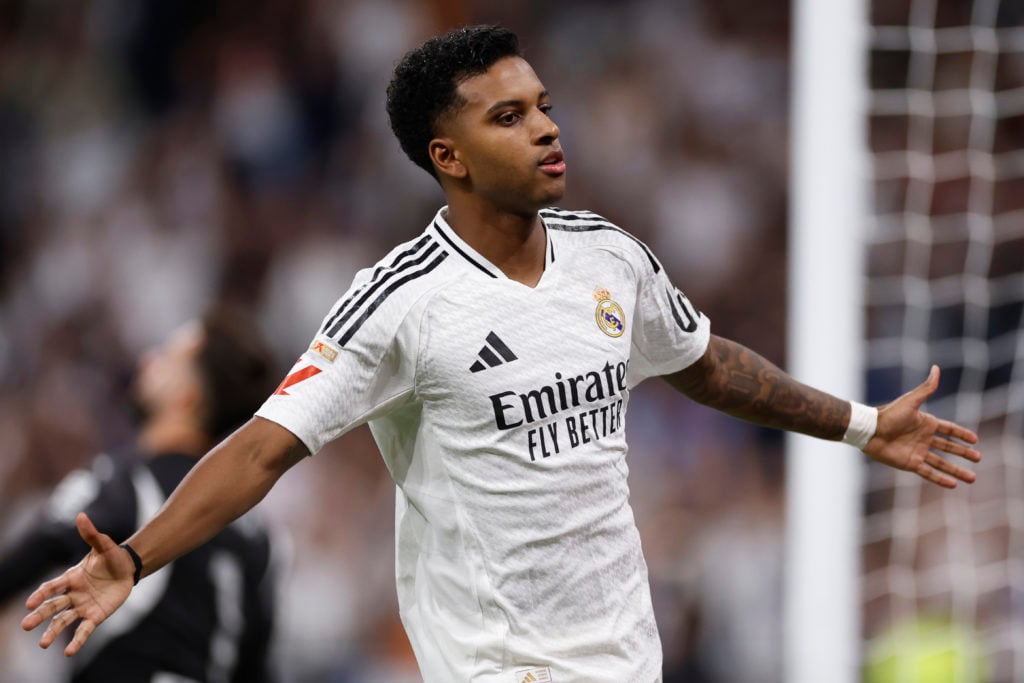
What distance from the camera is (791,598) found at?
4.76 meters

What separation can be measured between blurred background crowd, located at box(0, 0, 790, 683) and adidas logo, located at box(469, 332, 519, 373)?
170 inches

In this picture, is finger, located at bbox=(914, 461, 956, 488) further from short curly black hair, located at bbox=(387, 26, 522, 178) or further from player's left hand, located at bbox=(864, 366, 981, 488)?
short curly black hair, located at bbox=(387, 26, 522, 178)

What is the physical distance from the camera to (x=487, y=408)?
9.43ft

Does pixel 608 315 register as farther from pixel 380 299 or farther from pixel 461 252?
pixel 380 299

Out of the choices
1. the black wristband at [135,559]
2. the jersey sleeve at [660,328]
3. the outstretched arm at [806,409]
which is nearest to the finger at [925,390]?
the outstretched arm at [806,409]

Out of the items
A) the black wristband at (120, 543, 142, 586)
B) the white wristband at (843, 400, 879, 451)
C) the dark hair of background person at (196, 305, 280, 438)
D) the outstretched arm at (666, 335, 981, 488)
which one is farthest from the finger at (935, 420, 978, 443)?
the dark hair of background person at (196, 305, 280, 438)

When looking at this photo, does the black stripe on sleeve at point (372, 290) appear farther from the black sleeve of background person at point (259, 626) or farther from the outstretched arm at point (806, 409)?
the black sleeve of background person at point (259, 626)

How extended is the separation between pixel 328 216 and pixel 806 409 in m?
5.63

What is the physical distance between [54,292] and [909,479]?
212 inches

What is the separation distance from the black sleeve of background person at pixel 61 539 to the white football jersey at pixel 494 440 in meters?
1.20

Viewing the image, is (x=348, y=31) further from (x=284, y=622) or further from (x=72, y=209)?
(x=284, y=622)

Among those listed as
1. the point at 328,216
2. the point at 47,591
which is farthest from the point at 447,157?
the point at 328,216

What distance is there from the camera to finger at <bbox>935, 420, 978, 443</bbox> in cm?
343

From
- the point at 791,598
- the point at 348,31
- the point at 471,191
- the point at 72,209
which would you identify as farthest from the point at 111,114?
the point at 471,191
